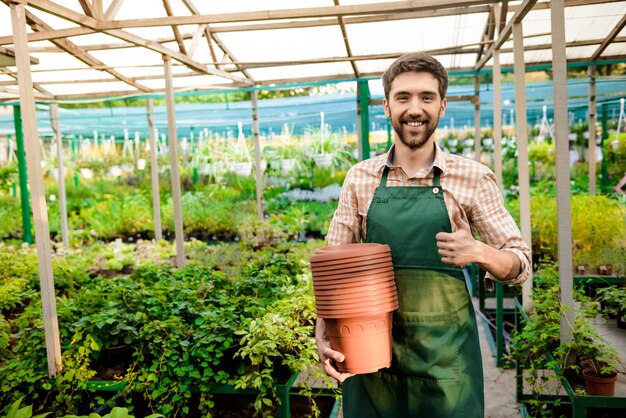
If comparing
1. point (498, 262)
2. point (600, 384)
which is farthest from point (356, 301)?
point (600, 384)

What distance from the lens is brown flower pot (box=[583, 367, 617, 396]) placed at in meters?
2.71

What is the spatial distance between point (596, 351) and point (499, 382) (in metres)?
1.54

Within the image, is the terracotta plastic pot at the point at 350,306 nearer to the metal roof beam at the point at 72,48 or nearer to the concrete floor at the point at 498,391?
the concrete floor at the point at 498,391

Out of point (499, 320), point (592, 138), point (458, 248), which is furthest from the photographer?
point (592, 138)

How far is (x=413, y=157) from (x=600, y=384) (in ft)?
5.76

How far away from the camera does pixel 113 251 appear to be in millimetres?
7160

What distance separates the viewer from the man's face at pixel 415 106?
1.67 meters


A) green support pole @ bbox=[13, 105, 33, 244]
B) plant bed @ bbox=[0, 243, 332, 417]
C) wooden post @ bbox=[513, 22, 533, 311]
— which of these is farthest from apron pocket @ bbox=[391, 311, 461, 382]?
green support pole @ bbox=[13, 105, 33, 244]

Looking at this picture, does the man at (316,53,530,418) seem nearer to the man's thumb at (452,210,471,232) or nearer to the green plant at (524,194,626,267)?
the man's thumb at (452,210,471,232)

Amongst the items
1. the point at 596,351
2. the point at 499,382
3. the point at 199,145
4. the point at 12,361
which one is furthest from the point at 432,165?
the point at 199,145

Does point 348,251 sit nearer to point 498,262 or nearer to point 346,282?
point 346,282

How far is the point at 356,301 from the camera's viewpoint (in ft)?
5.18

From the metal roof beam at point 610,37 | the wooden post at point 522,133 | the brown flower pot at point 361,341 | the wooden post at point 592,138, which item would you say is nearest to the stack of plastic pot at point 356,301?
the brown flower pot at point 361,341

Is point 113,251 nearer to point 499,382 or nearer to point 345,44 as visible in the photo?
point 345,44
